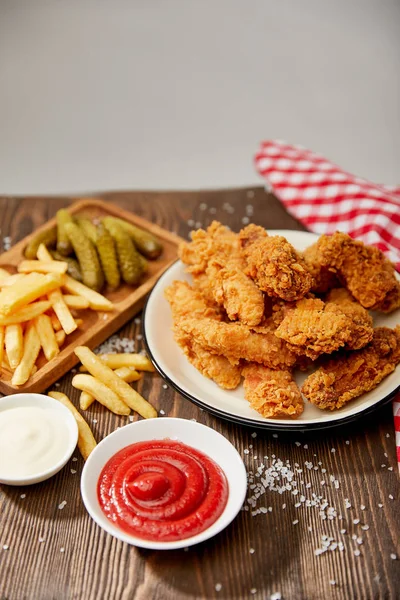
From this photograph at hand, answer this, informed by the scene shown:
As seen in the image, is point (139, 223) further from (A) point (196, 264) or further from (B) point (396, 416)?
(B) point (396, 416)

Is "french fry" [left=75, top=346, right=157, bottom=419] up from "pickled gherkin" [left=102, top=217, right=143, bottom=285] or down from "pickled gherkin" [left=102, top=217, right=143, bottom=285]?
down

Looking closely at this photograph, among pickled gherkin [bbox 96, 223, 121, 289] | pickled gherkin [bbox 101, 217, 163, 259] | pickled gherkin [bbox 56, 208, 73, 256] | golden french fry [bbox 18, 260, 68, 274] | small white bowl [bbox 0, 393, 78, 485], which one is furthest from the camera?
→ pickled gherkin [bbox 101, 217, 163, 259]

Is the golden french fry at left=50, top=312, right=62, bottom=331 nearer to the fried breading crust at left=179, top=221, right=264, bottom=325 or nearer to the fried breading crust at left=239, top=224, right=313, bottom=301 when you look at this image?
the fried breading crust at left=179, top=221, right=264, bottom=325

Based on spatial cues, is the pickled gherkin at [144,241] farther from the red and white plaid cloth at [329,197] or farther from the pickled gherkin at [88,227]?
the red and white plaid cloth at [329,197]

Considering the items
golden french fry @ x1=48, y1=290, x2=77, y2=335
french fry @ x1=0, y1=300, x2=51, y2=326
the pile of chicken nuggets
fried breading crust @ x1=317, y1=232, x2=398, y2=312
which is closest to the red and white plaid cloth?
fried breading crust @ x1=317, y1=232, x2=398, y2=312

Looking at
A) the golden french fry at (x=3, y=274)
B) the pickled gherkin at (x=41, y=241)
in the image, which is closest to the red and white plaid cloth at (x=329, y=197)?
the pickled gherkin at (x=41, y=241)
